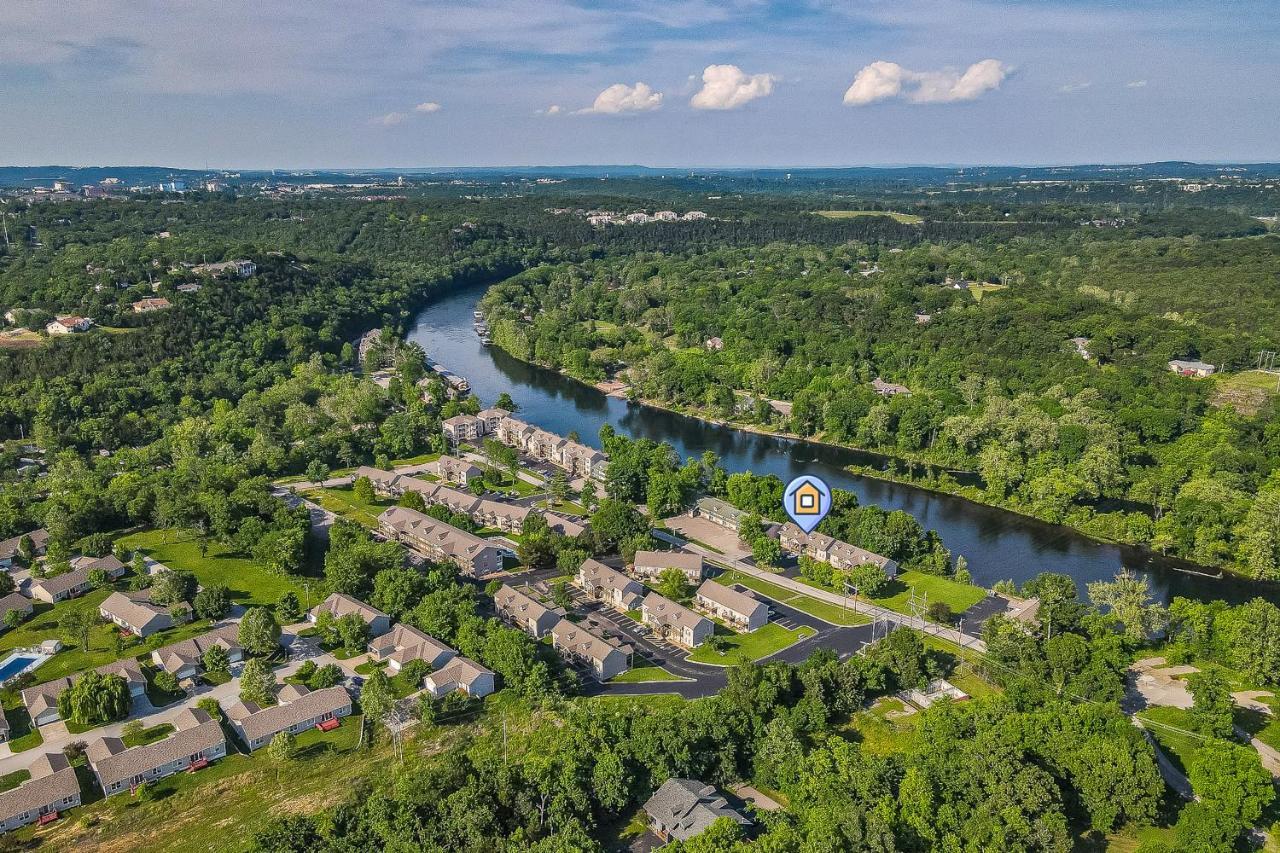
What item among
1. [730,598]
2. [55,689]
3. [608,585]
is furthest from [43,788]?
[730,598]

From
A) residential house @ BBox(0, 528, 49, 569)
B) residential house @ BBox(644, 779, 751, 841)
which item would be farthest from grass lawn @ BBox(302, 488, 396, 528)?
residential house @ BBox(644, 779, 751, 841)

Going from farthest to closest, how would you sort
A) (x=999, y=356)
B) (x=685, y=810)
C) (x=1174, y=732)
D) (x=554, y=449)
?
1. (x=999, y=356)
2. (x=554, y=449)
3. (x=1174, y=732)
4. (x=685, y=810)

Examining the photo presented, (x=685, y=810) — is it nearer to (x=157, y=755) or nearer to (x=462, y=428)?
(x=157, y=755)

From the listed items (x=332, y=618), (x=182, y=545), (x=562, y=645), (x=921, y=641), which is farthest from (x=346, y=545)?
(x=921, y=641)

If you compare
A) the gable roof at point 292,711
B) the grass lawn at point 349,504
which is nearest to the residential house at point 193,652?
the gable roof at point 292,711

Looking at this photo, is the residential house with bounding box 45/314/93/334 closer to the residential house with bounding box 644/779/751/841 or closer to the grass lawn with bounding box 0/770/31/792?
the grass lawn with bounding box 0/770/31/792

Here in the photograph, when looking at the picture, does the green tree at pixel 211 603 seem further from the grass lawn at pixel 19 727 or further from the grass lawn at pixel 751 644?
the grass lawn at pixel 751 644
